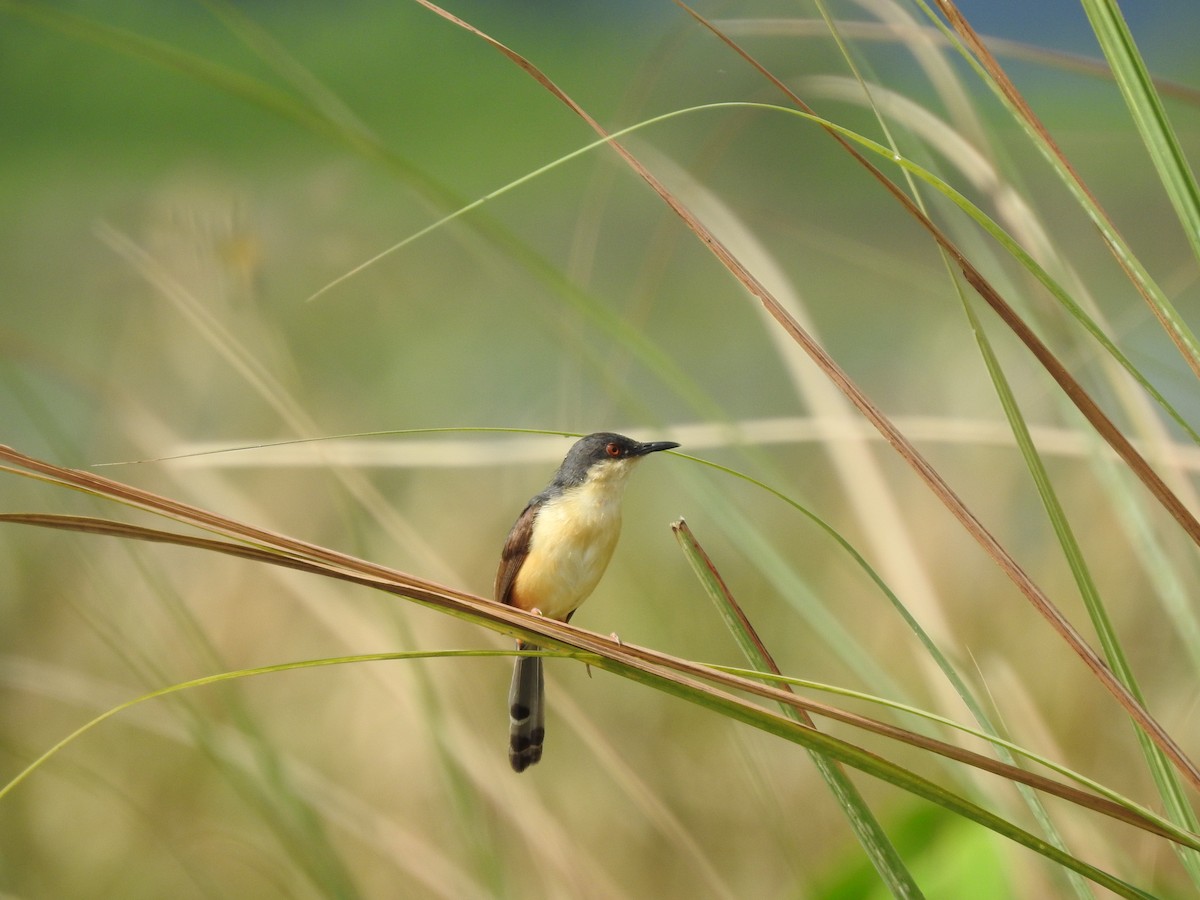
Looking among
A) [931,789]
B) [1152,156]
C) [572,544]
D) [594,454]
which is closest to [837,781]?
[931,789]

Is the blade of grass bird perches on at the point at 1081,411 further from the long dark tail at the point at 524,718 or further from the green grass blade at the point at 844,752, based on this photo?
the long dark tail at the point at 524,718

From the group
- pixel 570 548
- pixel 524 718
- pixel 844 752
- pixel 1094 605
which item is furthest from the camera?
pixel 524 718

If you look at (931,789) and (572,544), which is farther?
(572,544)

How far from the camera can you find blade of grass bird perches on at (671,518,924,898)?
757 millimetres

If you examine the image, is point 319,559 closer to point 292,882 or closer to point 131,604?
point 292,882

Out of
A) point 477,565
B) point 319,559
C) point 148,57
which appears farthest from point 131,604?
point 319,559

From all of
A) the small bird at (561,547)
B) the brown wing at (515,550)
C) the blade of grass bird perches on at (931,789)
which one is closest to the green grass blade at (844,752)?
the blade of grass bird perches on at (931,789)

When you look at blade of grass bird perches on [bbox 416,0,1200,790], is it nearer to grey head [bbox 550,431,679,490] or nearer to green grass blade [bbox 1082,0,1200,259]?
green grass blade [bbox 1082,0,1200,259]

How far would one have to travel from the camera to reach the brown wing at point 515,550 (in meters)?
2.04

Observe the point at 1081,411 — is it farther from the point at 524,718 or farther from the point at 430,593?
the point at 524,718

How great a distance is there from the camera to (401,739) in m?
3.51

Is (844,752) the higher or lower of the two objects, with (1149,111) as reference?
lower

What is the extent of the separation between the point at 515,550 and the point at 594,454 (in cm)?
25

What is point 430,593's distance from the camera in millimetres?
631
